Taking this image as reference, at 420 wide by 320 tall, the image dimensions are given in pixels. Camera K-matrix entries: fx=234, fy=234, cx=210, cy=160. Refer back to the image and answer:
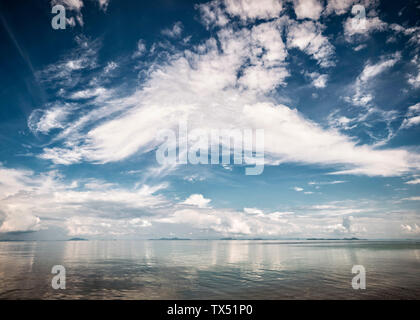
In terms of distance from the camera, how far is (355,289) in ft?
99.6
